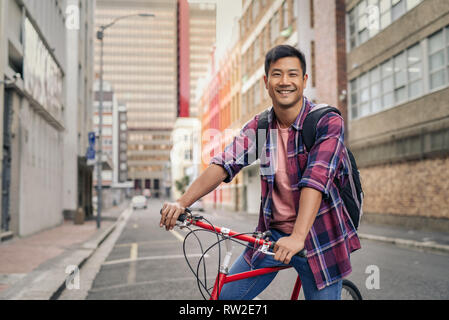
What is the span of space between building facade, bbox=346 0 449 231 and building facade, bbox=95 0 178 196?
138m

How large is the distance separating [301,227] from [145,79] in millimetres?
164658

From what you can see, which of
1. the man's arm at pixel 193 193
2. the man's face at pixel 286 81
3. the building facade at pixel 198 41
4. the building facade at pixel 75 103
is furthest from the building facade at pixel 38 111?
the building facade at pixel 198 41

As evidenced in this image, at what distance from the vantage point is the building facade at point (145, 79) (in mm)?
160625

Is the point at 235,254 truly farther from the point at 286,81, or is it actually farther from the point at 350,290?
the point at 286,81

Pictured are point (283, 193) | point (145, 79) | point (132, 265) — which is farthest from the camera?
point (145, 79)

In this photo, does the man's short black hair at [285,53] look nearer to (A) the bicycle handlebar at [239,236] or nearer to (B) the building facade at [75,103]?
(A) the bicycle handlebar at [239,236]

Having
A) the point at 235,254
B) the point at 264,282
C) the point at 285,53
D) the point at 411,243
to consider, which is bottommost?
the point at 411,243

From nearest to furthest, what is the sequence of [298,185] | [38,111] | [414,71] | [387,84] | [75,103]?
[298,185], [414,71], [38,111], [387,84], [75,103]

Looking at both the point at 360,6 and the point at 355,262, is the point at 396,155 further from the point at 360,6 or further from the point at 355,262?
the point at 355,262

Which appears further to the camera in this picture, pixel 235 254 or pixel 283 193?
pixel 235 254

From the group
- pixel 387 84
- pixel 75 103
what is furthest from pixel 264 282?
pixel 75 103

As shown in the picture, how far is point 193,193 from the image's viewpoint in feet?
7.59

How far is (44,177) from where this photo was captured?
22.2 metres

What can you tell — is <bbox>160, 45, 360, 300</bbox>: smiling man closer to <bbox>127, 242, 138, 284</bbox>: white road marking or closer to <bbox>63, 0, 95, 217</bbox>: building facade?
<bbox>127, 242, 138, 284</bbox>: white road marking
